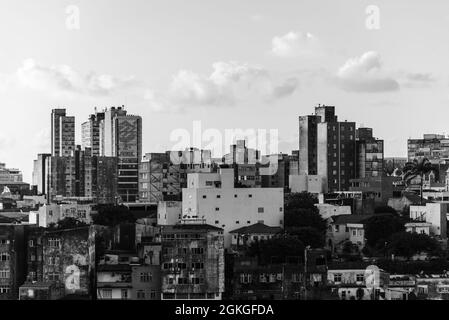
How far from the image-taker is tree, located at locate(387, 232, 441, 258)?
16516 millimetres

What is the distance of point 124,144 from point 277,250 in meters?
16.7

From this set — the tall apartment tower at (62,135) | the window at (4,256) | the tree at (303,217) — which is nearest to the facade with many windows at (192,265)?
the window at (4,256)

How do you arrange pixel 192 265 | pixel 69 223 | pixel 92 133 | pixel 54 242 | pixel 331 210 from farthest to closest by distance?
1. pixel 92 133
2. pixel 331 210
3. pixel 69 223
4. pixel 54 242
5. pixel 192 265

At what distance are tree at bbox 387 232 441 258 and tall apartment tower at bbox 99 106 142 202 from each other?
1320 centimetres

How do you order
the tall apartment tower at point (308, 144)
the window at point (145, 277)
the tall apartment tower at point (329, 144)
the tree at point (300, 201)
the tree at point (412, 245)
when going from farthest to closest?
the tall apartment tower at point (308, 144) < the tall apartment tower at point (329, 144) < the tree at point (300, 201) < the tree at point (412, 245) < the window at point (145, 277)

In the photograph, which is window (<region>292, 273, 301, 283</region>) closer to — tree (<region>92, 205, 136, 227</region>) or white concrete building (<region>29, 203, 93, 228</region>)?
tree (<region>92, 205, 136, 227</region>)

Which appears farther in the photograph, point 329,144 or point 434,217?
point 329,144

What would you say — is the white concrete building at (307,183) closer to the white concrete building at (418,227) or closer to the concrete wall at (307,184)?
the concrete wall at (307,184)

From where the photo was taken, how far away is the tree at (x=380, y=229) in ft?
59.0

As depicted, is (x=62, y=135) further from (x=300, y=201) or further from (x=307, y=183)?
(x=300, y=201)

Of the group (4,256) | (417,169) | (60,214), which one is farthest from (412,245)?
(417,169)

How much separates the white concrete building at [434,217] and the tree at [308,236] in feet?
6.27

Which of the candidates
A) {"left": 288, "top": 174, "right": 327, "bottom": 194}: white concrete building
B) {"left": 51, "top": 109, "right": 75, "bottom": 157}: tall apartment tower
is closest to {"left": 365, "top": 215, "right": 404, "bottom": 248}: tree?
{"left": 288, "top": 174, "right": 327, "bottom": 194}: white concrete building

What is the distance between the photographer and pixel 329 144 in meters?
28.2
